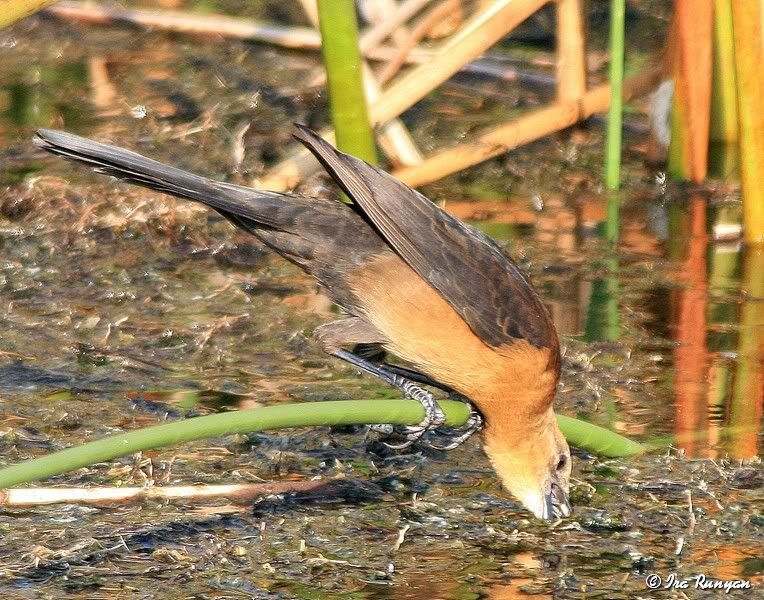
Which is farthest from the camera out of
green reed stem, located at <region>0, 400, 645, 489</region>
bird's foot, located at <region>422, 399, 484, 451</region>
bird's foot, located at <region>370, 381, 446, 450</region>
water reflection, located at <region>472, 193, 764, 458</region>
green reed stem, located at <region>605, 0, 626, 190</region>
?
green reed stem, located at <region>605, 0, 626, 190</region>

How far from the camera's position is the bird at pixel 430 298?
4.65 meters

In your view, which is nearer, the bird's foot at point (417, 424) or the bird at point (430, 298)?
the bird's foot at point (417, 424)

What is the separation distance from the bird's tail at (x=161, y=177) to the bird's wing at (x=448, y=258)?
0.33 m

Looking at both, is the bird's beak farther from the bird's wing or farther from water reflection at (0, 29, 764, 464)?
water reflection at (0, 29, 764, 464)

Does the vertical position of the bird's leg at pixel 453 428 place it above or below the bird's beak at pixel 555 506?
above

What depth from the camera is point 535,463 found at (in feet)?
15.1

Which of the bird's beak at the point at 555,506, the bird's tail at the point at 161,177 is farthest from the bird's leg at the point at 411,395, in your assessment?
the bird's tail at the point at 161,177

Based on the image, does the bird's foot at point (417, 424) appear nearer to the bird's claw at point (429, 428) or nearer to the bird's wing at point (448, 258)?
the bird's claw at point (429, 428)

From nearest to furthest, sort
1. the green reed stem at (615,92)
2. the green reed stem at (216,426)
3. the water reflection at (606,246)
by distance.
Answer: the green reed stem at (216,426) → the water reflection at (606,246) → the green reed stem at (615,92)

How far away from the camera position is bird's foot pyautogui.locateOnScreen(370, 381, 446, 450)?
4469 mm
